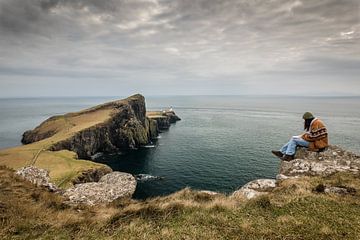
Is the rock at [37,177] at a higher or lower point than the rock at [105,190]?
higher

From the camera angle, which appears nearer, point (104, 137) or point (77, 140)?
point (77, 140)

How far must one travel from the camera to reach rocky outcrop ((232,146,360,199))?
17.9m

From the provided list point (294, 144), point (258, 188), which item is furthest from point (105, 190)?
point (294, 144)

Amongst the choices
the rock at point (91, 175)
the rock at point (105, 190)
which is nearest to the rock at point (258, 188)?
the rock at point (105, 190)

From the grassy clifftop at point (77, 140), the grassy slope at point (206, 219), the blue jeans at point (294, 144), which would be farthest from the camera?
the grassy clifftop at point (77, 140)

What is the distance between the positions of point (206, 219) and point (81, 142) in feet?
273

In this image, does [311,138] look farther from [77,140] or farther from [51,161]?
[77,140]

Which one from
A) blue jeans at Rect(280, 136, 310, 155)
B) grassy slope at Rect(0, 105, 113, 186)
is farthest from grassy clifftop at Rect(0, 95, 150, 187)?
blue jeans at Rect(280, 136, 310, 155)

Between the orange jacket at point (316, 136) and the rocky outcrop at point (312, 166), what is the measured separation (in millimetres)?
576

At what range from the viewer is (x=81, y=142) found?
86.1 m

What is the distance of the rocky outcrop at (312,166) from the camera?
58.7 ft

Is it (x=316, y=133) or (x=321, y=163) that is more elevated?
(x=316, y=133)

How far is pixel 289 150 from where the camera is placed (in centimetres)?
2002

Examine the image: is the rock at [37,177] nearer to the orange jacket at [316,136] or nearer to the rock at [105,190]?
the rock at [105,190]
